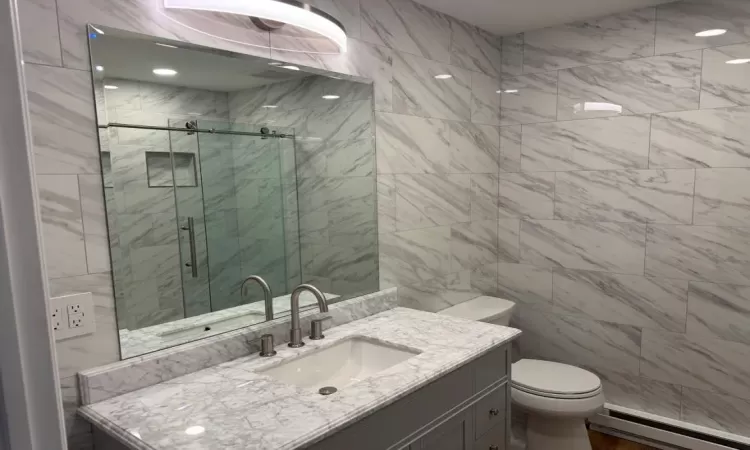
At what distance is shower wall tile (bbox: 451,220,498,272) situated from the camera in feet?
8.97

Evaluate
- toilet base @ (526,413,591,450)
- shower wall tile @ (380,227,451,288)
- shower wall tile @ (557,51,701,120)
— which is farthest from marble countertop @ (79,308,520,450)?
shower wall tile @ (557,51,701,120)

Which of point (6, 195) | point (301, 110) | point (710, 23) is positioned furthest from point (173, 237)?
point (710, 23)

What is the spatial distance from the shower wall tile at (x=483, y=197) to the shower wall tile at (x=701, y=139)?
88cm

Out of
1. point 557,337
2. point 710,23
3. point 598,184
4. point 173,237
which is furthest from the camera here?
point 557,337

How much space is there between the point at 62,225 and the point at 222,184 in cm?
57

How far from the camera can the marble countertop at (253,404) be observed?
116 cm

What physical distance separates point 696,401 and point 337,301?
1.98 meters

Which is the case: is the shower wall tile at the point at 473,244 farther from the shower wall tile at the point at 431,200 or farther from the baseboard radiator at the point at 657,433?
the baseboard radiator at the point at 657,433

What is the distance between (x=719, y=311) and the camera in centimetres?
241

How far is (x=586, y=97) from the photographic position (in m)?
2.71

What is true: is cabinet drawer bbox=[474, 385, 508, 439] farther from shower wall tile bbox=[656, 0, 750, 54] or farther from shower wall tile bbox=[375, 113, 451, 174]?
shower wall tile bbox=[656, 0, 750, 54]

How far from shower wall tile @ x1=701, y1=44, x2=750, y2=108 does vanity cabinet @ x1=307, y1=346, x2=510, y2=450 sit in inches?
65.2

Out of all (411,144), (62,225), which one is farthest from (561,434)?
(62,225)

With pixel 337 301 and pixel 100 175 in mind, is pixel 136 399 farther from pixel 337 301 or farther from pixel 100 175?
pixel 337 301
